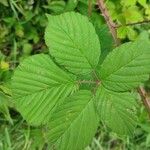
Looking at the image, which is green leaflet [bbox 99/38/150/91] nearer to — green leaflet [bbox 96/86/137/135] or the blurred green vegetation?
green leaflet [bbox 96/86/137/135]

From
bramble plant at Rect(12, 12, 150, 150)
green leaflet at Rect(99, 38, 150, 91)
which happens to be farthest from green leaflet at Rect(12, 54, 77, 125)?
green leaflet at Rect(99, 38, 150, 91)

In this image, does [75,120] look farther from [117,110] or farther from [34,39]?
[34,39]

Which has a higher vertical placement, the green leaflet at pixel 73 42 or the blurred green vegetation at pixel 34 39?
the green leaflet at pixel 73 42

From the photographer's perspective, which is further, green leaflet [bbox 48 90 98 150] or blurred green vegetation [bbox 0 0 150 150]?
blurred green vegetation [bbox 0 0 150 150]

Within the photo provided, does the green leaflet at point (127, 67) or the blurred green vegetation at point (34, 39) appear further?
the blurred green vegetation at point (34, 39)

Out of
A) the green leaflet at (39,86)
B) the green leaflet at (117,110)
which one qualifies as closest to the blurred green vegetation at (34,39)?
the green leaflet at (39,86)

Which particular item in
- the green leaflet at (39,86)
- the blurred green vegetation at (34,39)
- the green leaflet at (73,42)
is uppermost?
the green leaflet at (73,42)

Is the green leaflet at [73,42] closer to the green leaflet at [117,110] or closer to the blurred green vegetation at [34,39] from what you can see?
the green leaflet at [117,110]

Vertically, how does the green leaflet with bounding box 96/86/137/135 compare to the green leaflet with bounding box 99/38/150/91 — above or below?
below
